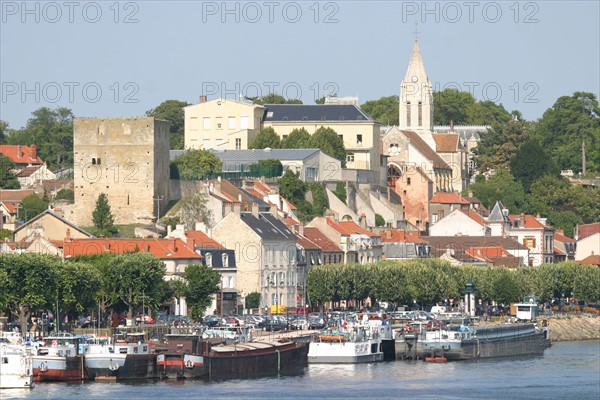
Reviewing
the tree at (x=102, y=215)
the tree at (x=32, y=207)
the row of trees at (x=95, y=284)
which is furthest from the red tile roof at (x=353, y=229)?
the row of trees at (x=95, y=284)

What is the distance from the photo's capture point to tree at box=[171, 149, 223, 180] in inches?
4973

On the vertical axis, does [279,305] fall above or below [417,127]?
below

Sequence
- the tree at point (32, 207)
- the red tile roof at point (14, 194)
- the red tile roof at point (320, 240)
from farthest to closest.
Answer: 1. the red tile roof at point (14, 194)
2. the tree at point (32, 207)
3. the red tile roof at point (320, 240)

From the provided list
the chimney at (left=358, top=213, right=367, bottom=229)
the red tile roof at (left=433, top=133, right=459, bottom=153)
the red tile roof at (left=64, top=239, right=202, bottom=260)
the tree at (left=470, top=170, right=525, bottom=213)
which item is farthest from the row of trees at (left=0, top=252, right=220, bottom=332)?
the red tile roof at (left=433, top=133, right=459, bottom=153)

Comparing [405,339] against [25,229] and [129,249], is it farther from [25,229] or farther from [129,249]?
[25,229]

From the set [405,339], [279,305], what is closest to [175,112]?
[279,305]

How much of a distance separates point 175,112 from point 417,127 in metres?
23.4

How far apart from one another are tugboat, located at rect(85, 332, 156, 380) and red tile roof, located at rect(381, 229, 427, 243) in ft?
168

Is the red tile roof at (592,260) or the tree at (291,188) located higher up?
the tree at (291,188)

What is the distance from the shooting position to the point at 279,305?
106 m

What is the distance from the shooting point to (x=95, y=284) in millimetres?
85188

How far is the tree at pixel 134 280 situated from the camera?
87812 mm

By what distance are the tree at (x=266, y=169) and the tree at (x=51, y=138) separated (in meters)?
35.1

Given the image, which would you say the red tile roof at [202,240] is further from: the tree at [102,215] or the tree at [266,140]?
the tree at [266,140]
